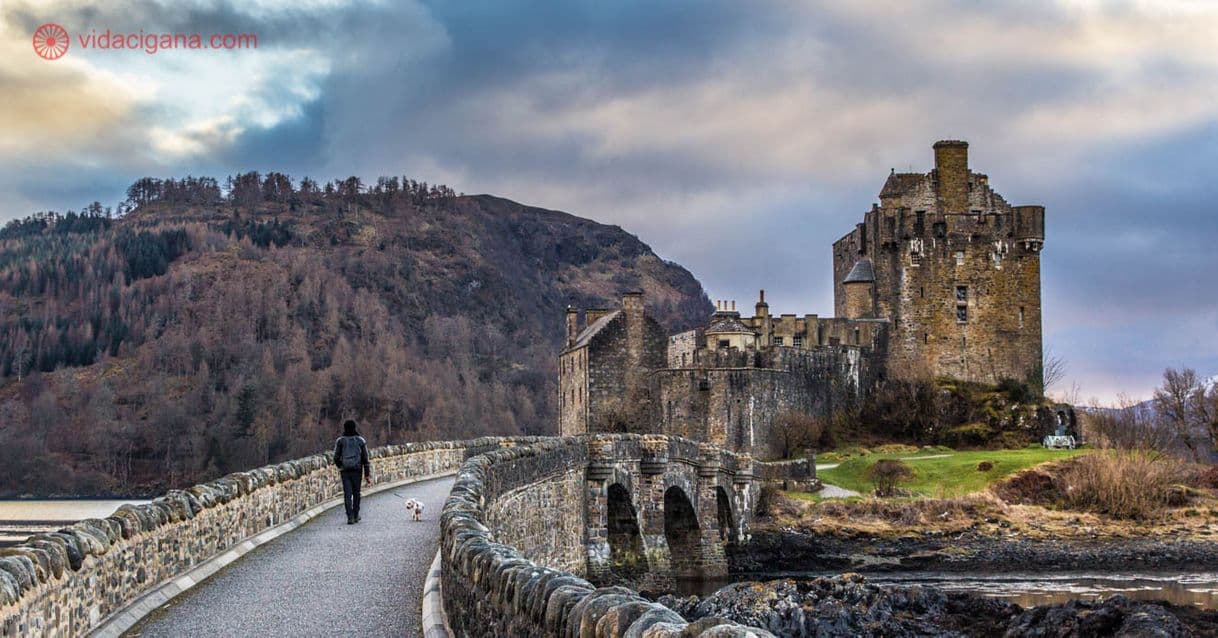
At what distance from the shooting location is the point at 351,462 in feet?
65.6

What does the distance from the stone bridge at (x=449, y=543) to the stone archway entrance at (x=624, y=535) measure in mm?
56

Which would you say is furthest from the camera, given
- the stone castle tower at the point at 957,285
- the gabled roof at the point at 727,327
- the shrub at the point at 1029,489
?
the stone castle tower at the point at 957,285

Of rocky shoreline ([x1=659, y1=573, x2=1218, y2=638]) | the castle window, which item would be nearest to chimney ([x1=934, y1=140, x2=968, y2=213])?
the castle window

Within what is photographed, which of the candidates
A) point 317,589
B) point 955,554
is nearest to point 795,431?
point 955,554

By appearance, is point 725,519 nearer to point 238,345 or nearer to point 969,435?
point 969,435

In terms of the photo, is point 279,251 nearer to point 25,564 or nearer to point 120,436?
point 120,436

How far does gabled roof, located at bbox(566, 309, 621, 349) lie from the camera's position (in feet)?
180

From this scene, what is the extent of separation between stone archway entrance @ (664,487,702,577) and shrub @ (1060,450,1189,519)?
14896mm

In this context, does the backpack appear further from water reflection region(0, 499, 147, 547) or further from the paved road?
water reflection region(0, 499, 147, 547)

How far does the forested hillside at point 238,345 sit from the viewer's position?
340 feet

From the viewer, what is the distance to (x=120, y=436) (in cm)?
10475

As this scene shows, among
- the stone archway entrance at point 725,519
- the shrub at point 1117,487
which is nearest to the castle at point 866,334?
the stone archway entrance at point 725,519

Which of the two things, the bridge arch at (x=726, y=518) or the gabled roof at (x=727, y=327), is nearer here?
the bridge arch at (x=726, y=518)

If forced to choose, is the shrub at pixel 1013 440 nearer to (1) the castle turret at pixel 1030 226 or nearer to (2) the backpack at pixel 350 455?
(1) the castle turret at pixel 1030 226
